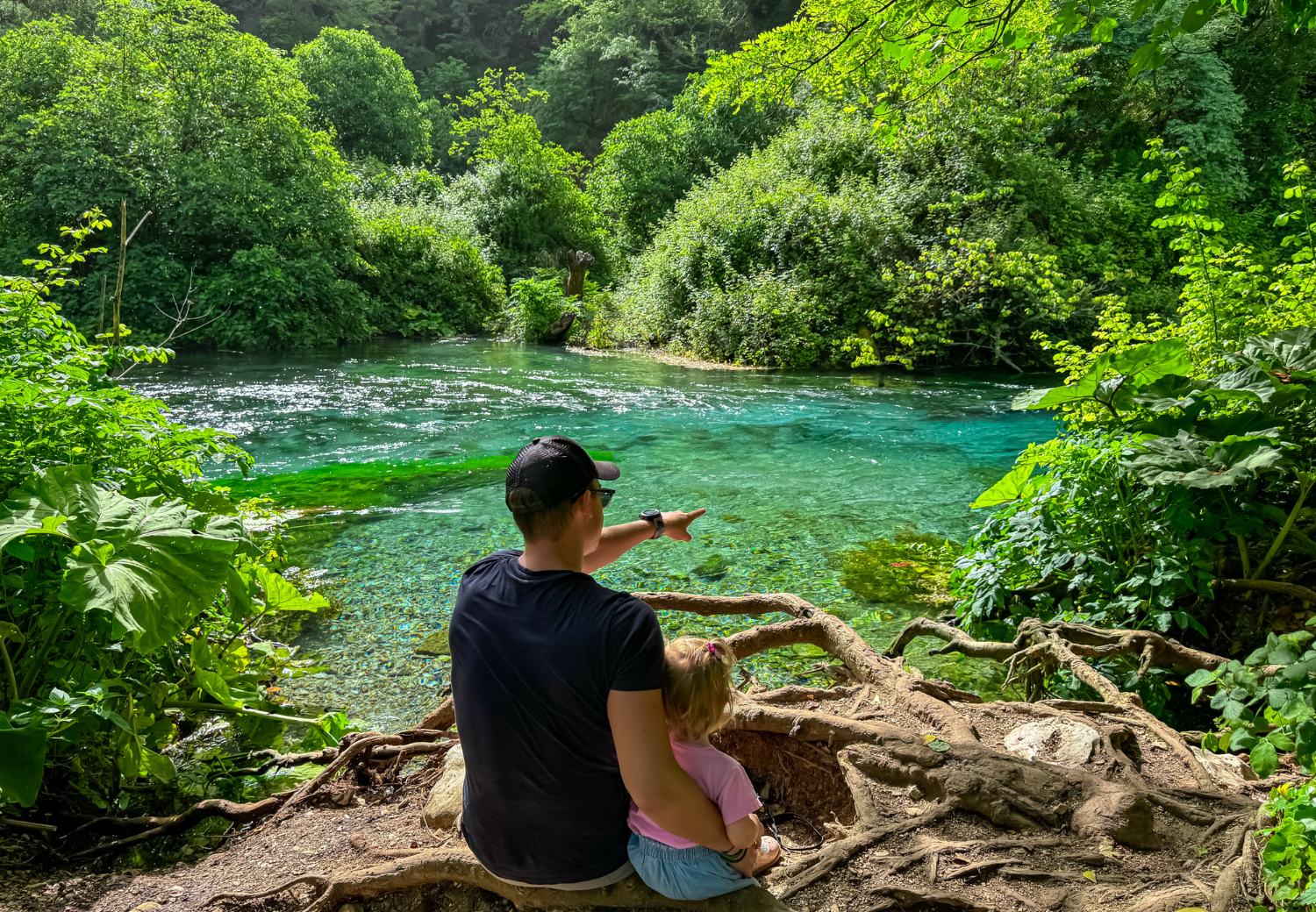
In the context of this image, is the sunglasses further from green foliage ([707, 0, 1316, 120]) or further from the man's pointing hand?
green foliage ([707, 0, 1316, 120])

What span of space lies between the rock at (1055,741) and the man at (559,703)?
4.93 feet

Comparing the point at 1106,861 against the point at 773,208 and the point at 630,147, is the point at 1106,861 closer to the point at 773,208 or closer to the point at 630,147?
the point at 773,208

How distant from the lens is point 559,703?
6.05ft

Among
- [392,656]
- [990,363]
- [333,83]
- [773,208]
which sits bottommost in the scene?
[392,656]

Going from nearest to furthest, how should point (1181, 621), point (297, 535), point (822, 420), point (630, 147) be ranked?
point (1181, 621) → point (297, 535) → point (822, 420) → point (630, 147)

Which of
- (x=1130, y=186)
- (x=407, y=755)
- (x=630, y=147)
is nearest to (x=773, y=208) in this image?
(x=1130, y=186)

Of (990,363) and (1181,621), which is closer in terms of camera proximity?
(1181,621)

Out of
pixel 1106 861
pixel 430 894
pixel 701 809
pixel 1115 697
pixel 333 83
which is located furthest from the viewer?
pixel 333 83

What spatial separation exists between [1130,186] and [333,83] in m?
33.3

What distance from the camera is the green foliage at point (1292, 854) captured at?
1.81 metres

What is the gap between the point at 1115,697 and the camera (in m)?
3.39

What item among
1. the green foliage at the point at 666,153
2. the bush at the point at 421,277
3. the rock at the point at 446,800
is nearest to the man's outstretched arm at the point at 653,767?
the rock at the point at 446,800

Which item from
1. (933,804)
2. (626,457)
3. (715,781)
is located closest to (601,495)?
(715,781)

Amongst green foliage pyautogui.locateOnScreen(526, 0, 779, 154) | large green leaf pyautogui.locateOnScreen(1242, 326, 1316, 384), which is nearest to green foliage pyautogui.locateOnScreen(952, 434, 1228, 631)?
large green leaf pyautogui.locateOnScreen(1242, 326, 1316, 384)
